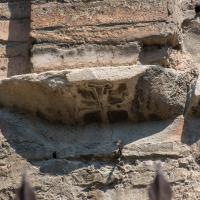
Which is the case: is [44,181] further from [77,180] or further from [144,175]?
[144,175]

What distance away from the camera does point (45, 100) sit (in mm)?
4160

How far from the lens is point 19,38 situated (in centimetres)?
438

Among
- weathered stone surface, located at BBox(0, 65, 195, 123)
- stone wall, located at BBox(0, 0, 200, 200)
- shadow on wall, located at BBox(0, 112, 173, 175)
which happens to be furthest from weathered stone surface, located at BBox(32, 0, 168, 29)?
shadow on wall, located at BBox(0, 112, 173, 175)

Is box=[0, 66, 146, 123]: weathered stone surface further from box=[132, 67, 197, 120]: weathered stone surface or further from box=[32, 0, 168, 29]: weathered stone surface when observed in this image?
box=[32, 0, 168, 29]: weathered stone surface

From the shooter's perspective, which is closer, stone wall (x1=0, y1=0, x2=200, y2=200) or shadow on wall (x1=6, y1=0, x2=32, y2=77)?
stone wall (x1=0, y1=0, x2=200, y2=200)

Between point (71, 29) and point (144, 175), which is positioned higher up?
point (71, 29)

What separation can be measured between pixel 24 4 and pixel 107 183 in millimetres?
977

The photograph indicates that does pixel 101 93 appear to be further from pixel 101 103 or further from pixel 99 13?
pixel 99 13

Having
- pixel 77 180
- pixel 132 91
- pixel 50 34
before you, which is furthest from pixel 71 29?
pixel 77 180

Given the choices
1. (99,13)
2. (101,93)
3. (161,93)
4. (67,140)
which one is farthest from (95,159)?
(99,13)

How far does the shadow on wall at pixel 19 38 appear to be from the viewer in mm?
4293

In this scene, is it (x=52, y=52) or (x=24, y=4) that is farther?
(x=24, y=4)

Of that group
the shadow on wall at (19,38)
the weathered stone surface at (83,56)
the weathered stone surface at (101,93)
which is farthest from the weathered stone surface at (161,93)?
the shadow on wall at (19,38)

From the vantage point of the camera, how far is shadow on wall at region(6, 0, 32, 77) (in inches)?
169
